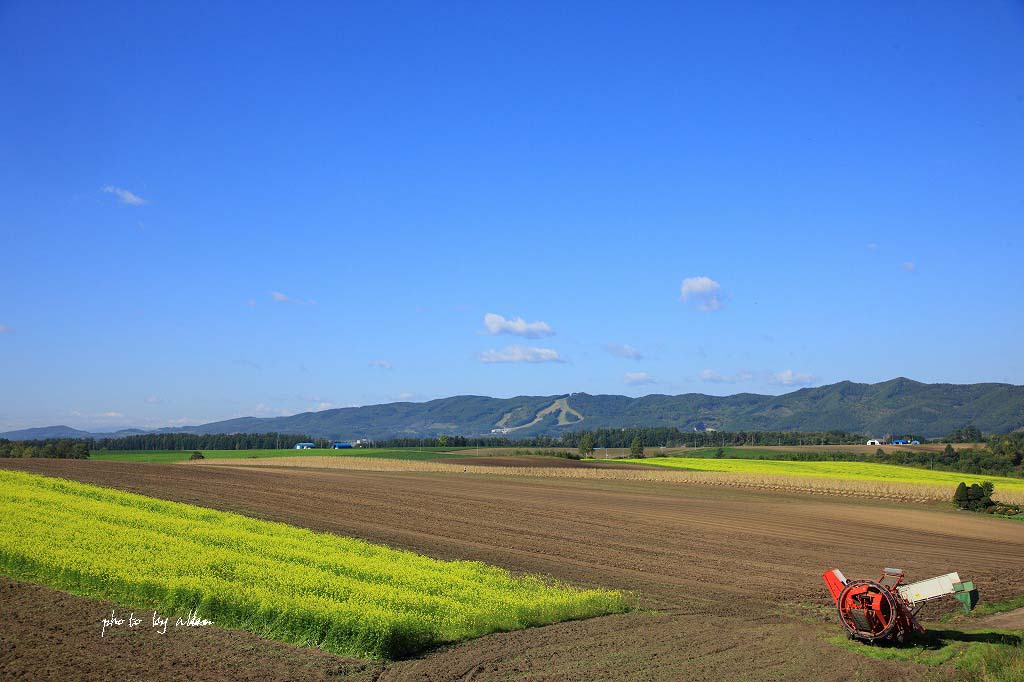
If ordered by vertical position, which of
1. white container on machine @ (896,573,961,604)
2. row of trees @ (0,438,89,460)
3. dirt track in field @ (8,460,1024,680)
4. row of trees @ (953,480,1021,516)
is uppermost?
row of trees @ (0,438,89,460)

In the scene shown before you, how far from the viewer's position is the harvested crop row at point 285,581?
15.7m

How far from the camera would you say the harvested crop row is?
1573 centimetres

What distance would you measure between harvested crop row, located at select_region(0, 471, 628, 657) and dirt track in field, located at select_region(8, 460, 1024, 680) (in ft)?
2.47

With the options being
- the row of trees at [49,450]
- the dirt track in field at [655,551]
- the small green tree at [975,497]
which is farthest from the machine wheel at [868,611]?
the row of trees at [49,450]

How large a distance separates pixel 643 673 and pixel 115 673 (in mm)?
8940

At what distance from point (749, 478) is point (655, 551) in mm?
51995

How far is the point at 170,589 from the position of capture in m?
16.8

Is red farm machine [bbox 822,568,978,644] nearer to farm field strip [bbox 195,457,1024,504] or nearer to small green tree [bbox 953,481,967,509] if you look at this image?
small green tree [bbox 953,481,967,509]

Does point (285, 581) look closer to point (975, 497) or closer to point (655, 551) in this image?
point (655, 551)

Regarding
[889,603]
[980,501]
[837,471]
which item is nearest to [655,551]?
[889,603]

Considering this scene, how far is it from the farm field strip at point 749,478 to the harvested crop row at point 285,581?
55.6m

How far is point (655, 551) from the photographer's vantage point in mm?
30500

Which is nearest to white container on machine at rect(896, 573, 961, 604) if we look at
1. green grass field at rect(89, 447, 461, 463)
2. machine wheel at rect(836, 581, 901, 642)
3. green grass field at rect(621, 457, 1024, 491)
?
machine wheel at rect(836, 581, 901, 642)

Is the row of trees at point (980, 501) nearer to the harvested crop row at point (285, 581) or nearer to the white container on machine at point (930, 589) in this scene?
the white container on machine at point (930, 589)
